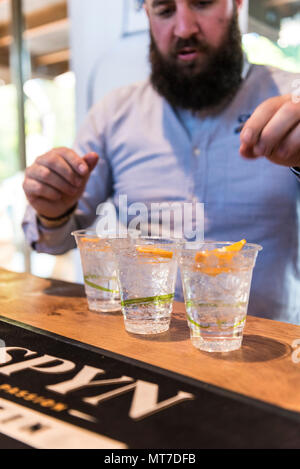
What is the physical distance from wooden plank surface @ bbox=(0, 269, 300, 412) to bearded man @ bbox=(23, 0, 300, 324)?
0.42m

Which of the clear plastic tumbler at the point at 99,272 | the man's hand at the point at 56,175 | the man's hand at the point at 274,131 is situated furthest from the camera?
the man's hand at the point at 56,175

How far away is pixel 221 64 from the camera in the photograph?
1.52 m

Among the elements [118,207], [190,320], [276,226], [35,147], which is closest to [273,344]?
[190,320]

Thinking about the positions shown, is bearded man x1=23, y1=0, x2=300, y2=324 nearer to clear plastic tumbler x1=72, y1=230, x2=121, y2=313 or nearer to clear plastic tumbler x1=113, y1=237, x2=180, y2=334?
clear plastic tumbler x1=72, y1=230, x2=121, y2=313

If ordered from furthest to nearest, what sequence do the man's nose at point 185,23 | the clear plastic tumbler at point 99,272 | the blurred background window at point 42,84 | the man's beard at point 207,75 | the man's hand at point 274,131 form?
the blurred background window at point 42,84, the man's beard at point 207,75, the man's nose at point 185,23, the clear plastic tumbler at point 99,272, the man's hand at point 274,131

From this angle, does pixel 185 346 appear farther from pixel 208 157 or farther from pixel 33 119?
pixel 33 119

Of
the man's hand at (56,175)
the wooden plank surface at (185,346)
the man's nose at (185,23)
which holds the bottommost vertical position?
the wooden plank surface at (185,346)

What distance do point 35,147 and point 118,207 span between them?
289 centimetres

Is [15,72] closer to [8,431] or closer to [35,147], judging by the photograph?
[35,147]

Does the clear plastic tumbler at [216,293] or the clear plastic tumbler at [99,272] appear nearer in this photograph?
the clear plastic tumbler at [216,293]

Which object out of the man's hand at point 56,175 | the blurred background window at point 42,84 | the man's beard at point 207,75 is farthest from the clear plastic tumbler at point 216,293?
the blurred background window at point 42,84

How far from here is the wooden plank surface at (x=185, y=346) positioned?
567 mm

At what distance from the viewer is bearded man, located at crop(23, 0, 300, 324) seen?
1.42 metres

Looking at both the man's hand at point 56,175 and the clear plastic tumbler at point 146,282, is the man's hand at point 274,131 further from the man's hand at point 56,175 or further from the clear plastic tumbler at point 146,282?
the man's hand at point 56,175
